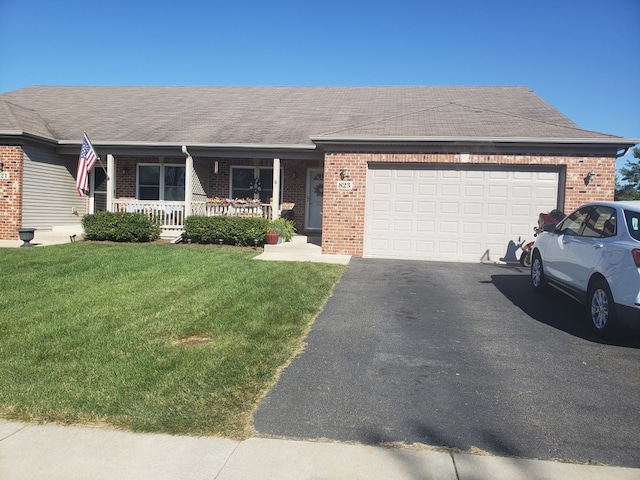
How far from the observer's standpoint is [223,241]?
14055 millimetres

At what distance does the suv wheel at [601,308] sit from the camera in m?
5.80

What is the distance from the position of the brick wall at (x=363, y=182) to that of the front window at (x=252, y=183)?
16.8ft

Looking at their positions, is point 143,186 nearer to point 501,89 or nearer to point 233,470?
point 501,89

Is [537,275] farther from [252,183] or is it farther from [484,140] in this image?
[252,183]

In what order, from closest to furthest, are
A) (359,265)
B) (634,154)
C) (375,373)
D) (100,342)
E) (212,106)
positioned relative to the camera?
(375,373), (100,342), (359,265), (212,106), (634,154)

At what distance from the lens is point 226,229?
45.1 ft

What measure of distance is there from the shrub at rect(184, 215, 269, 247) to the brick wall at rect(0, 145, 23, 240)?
4835 mm

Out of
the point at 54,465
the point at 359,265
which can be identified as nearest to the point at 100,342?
the point at 54,465

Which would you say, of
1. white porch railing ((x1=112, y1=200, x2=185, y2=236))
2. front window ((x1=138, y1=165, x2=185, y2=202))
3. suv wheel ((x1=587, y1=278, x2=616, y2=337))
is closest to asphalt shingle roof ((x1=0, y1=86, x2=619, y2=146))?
front window ((x1=138, y1=165, x2=185, y2=202))

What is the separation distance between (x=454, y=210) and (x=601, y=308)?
243 inches

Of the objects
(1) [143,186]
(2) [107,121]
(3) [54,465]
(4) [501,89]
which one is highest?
(4) [501,89]

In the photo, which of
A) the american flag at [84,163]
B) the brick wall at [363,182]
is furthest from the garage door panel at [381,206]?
the american flag at [84,163]

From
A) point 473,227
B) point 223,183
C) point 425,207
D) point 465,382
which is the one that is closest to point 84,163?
point 223,183

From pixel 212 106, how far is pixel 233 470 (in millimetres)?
17415
